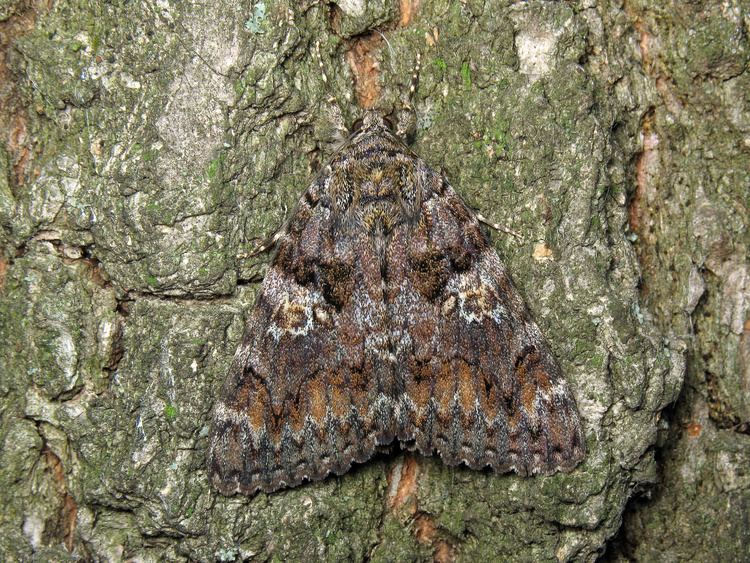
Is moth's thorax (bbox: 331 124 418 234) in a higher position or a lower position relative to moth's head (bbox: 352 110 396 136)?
lower

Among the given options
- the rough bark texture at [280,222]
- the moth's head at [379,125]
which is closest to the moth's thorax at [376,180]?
the moth's head at [379,125]

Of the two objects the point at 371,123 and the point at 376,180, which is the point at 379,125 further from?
the point at 376,180

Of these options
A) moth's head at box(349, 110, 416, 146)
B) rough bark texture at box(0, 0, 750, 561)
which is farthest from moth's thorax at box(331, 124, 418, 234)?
rough bark texture at box(0, 0, 750, 561)

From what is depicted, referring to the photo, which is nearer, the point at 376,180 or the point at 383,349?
the point at 383,349

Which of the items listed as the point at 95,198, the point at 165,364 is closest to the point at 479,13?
the point at 95,198

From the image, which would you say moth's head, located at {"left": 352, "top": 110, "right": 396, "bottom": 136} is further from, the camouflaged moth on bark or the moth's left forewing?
the moth's left forewing

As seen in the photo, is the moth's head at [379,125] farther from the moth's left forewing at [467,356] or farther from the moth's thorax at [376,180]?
the moth's left forewing at [467,356]

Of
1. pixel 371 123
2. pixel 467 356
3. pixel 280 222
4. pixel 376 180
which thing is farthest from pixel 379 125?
pixel 467 356
